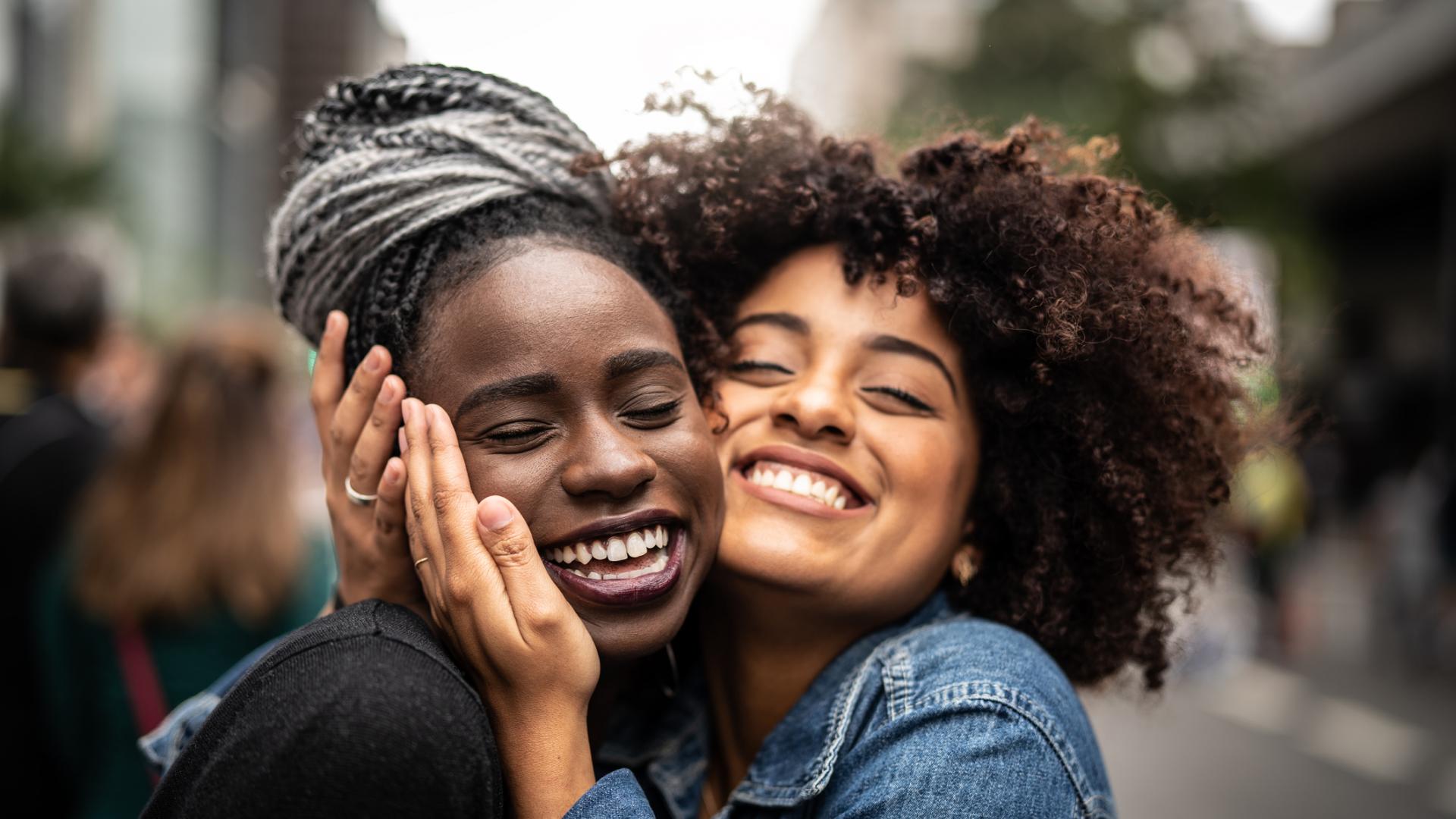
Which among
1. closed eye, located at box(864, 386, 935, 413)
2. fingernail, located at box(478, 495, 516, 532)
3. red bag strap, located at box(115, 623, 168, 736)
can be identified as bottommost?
red bag strap, located at box(115, 623, 168, 736)

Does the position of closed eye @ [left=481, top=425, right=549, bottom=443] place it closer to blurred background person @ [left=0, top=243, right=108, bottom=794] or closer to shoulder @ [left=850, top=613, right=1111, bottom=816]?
shoulder @ [left=850, top=613, right=1111, bottom=816]

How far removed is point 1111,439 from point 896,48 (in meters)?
19.3

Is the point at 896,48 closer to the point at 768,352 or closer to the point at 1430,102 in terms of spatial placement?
the point at 1430,102

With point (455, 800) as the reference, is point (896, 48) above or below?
above

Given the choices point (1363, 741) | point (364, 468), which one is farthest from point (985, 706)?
point (1363, 741)

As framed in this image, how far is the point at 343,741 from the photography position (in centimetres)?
145

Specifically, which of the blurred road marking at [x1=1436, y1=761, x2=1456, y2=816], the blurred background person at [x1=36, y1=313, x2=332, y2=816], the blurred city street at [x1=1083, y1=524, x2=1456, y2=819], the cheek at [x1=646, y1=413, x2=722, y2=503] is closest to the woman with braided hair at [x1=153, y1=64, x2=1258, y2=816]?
the cheek at [x1=646, y1=413, x2=722, y2=503]

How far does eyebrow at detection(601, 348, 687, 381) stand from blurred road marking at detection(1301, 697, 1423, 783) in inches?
280

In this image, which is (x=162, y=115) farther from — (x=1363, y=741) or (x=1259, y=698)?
(x=1363, y=741)

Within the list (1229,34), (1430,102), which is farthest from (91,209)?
(1430,102)

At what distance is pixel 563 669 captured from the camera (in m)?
1.72

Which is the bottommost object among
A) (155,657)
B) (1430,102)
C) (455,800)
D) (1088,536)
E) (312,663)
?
(155,657)

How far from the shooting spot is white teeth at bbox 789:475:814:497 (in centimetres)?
219

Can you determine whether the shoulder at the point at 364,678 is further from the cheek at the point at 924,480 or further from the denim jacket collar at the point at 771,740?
the cheek at the point at 924,480
